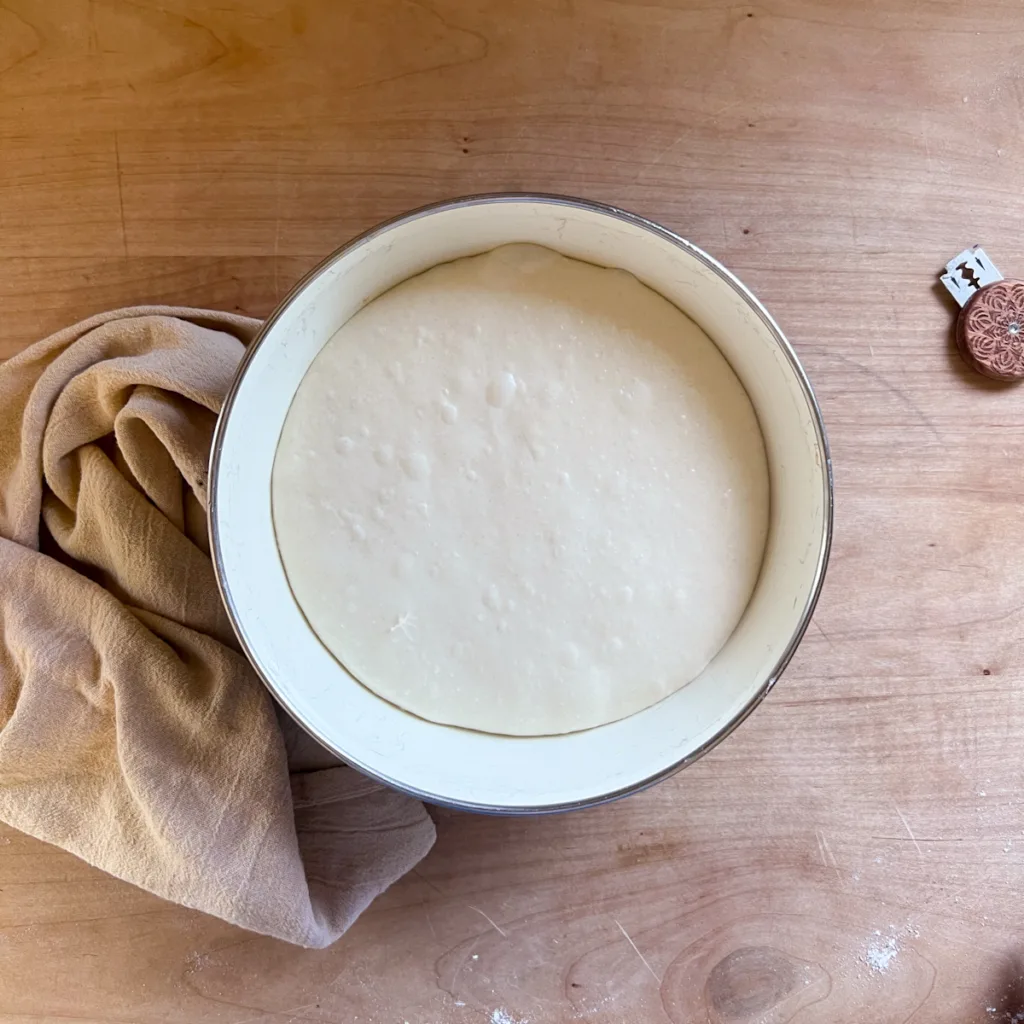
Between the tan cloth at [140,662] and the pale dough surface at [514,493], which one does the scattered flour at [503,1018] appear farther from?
the pale dough surface at [514,493]

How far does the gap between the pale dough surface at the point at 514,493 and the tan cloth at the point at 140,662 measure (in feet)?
0.33

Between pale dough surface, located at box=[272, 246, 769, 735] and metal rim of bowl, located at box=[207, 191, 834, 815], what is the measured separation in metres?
0.09

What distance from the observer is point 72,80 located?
26.2 inches

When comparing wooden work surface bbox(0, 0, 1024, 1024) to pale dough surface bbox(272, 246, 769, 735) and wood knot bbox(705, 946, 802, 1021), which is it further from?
pale dough surface bbox(272, 246, 769, 735)

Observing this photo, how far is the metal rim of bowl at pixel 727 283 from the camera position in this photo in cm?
48

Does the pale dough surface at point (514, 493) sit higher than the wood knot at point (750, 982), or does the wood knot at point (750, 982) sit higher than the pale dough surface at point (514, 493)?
the pale dough surface at point (514, 493)

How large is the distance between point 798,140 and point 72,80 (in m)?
0.60

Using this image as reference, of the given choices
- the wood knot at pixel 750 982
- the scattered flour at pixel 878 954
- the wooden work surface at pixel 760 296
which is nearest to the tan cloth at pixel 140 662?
the wooden work surface at pixel 760 296

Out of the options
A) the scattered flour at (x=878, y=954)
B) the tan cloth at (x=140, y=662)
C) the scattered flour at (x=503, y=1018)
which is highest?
the tan cloth at (x=140, y=662)

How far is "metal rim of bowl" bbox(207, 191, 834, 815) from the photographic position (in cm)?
48

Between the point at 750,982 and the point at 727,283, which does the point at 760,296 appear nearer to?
the point at 727,283

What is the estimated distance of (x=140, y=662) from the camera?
2.06ft

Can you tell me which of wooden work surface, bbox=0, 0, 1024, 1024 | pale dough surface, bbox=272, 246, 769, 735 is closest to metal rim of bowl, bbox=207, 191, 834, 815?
pale dough surface, bbox=272, 246, 769, 735

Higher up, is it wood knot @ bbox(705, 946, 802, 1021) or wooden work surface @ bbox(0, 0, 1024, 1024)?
wooden work surface @ bbox(0, 0, 1024, 1024)
